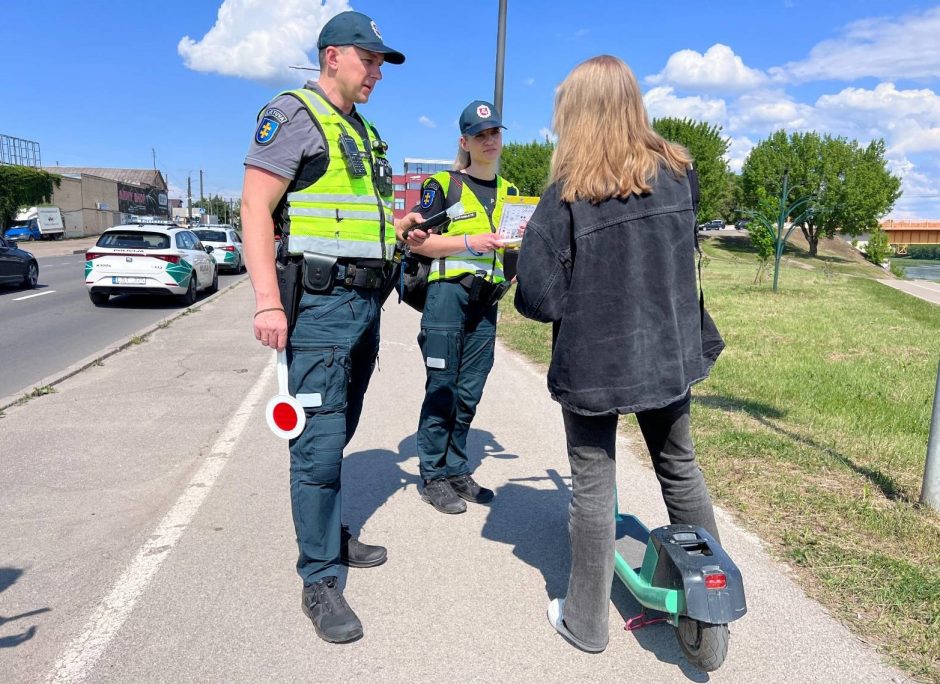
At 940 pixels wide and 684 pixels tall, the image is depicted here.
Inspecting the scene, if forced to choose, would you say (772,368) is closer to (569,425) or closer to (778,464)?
(778,464)

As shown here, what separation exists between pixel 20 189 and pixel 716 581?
65.6 m

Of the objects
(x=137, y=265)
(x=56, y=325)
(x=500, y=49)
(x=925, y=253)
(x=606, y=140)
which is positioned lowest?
(x=925, y=253)

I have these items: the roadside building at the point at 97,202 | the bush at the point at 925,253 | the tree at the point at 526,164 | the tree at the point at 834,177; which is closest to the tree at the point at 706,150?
the tree at the point at 834,177

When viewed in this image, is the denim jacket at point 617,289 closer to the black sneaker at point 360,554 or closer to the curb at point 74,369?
the black sneaker at point 360,554

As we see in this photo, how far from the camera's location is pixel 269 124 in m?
2.61

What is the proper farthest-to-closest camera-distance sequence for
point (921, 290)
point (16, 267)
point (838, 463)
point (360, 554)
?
point (921, 290), point (16, 267), point (838, 463), point (360, 554)

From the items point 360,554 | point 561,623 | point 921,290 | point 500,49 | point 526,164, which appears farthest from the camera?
point 526,164

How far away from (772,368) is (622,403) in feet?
21.7

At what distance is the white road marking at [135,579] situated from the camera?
2.45 meters

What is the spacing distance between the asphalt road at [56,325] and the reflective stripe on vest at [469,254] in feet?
16.8

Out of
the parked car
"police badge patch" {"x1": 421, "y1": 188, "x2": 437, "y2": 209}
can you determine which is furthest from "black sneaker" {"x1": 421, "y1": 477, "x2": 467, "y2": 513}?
→ the parked car

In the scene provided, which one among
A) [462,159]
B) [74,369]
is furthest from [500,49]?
[462,159]

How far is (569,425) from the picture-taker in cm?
255

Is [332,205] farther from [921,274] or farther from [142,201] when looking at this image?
[142,201]
